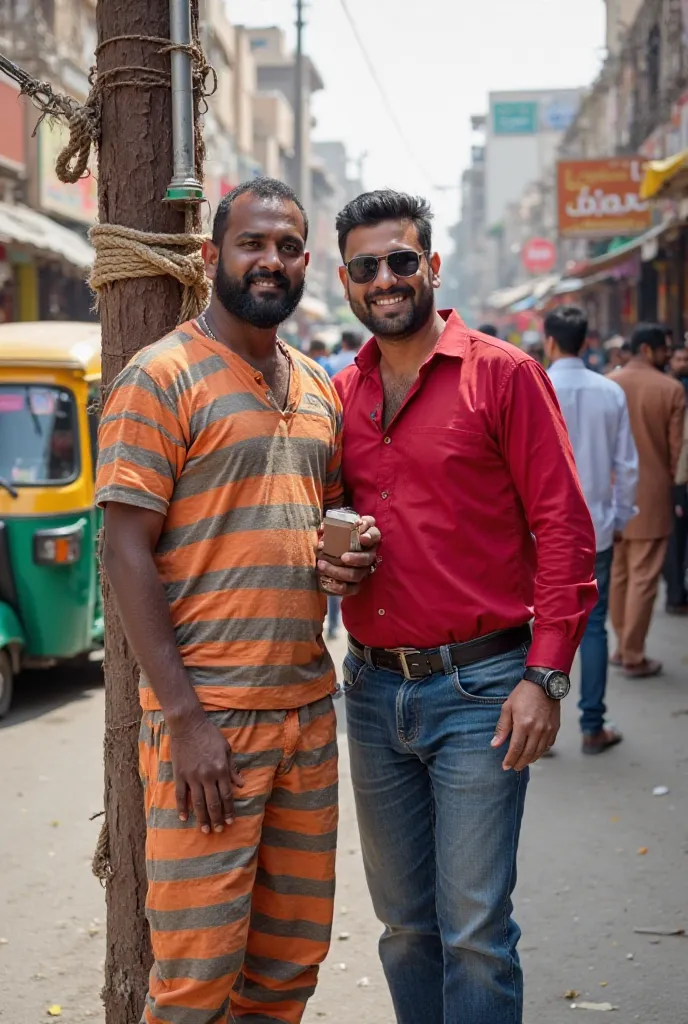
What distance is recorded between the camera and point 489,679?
2893 millimetres

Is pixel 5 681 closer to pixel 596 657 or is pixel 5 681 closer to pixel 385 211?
pixel 596 657

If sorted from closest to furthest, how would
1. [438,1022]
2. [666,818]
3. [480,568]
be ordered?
[480,568] → [438,1022] → [666,818]

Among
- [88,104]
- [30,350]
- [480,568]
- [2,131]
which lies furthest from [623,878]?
[2,131]

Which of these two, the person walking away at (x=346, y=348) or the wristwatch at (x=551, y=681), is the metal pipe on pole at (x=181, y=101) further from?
the person walking away at (x=346, y=348)

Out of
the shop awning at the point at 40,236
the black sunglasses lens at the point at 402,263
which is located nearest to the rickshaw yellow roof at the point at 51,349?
the black sunglasses lens at the point at 402,263

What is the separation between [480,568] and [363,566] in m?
0.31

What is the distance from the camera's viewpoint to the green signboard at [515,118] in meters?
99.9

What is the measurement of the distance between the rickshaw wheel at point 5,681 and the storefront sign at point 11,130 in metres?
11.2

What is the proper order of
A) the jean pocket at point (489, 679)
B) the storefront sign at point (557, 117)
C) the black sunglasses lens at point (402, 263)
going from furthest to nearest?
the storefront sign at point (557, 117) → the black sunglasses lens at point (402, 263) → the jean pocket at point (489, 679)

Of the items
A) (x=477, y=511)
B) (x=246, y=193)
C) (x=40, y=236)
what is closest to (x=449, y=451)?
(x=477, y=511)

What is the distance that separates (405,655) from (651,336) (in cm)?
562

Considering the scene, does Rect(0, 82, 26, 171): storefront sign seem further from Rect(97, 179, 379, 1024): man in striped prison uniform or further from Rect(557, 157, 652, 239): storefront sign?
Rect(97, 179, 379, 1024): man in striped prison uniform

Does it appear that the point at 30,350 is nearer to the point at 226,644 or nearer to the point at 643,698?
the point at 643,698

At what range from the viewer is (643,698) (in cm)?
745
